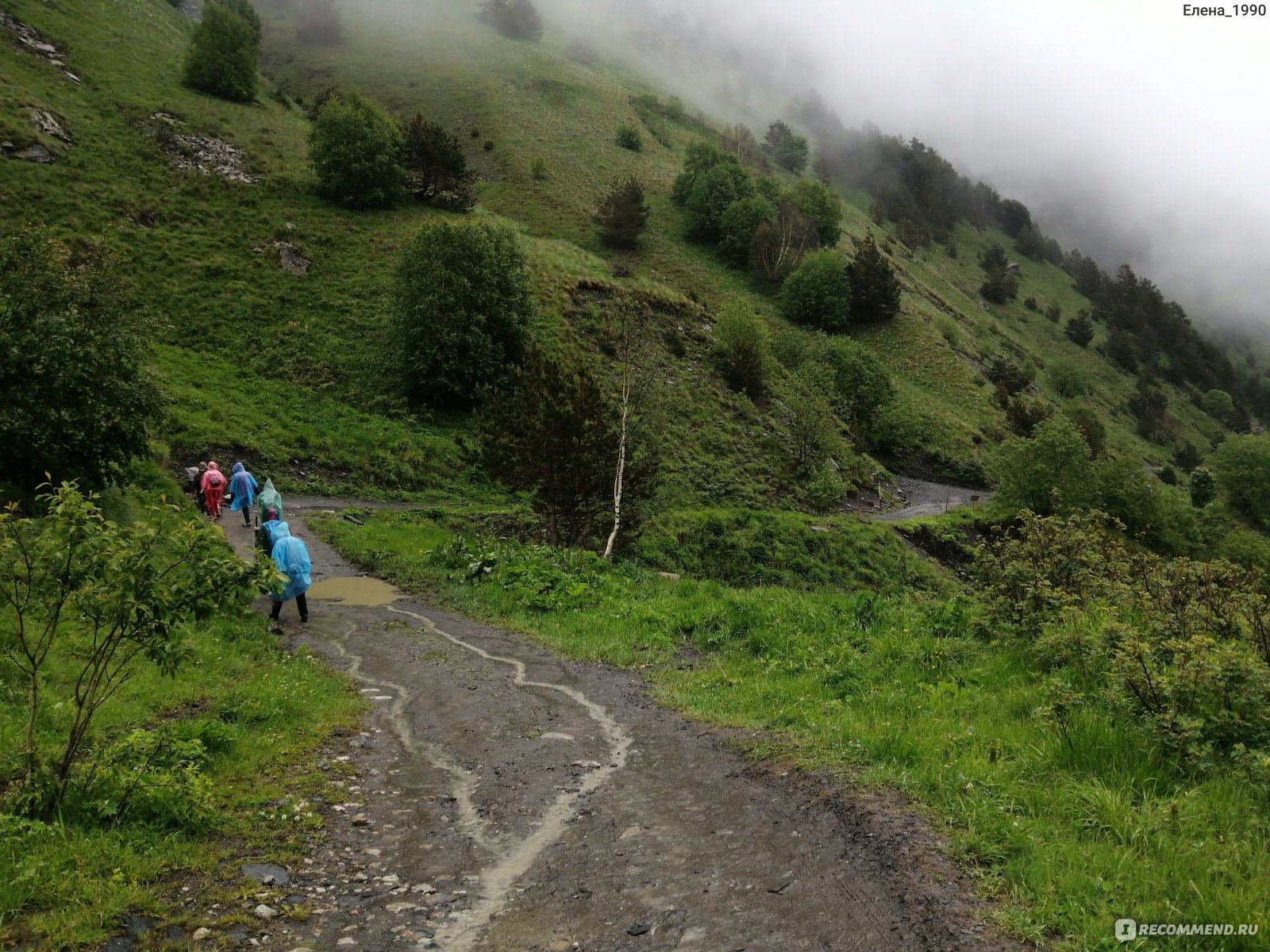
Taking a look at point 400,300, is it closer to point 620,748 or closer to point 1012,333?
point 620,748

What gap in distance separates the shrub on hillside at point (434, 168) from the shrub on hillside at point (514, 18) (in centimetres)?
7915

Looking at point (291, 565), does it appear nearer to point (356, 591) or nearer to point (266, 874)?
point (356, 591)

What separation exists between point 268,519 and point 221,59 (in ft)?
191

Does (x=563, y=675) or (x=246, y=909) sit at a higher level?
(x=246, y=909)

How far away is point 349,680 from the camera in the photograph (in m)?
9.49

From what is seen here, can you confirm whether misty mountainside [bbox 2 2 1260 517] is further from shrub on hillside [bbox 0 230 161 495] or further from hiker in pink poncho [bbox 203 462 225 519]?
shrub on hillside [bbox 0 230 161 495]

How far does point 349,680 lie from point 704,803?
6.02m

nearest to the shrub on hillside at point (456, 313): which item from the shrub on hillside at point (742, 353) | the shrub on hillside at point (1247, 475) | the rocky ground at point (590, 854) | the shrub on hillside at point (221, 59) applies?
the shrub on hillside at point (742, 353)

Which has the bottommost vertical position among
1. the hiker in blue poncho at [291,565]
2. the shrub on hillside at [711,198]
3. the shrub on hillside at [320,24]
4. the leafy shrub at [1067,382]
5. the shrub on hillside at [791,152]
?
the hiker in blue poncho at [291,565]

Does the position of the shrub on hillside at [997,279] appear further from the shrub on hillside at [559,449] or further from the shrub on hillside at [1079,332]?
the shrub on hillside at [559,449]

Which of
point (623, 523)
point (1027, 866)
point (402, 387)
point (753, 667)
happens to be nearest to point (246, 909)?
point (1027, 866)

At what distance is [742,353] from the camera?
4356 cm

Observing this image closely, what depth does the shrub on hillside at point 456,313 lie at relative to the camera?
106 ft

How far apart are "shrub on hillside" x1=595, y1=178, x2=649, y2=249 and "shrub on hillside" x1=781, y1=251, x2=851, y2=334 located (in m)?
17.6
